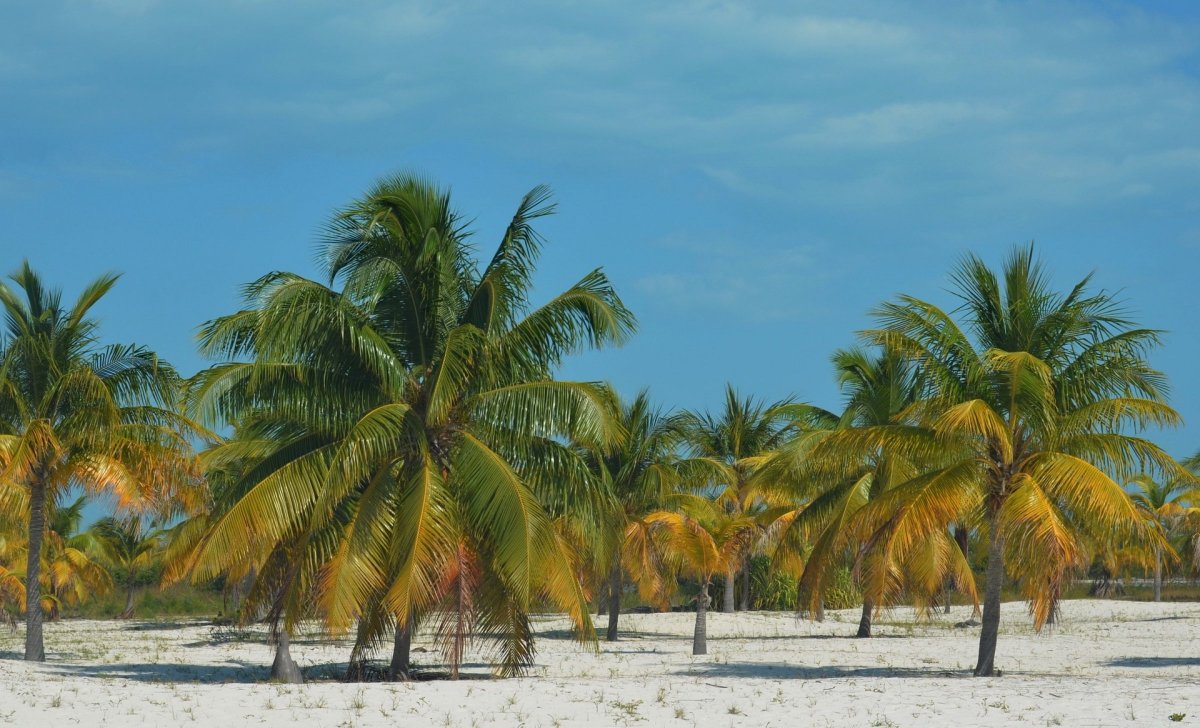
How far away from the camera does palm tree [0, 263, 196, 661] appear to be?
61.8ft

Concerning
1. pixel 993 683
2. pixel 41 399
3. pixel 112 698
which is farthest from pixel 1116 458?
pixel 41 399

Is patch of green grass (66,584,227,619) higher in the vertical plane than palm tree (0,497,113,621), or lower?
lower

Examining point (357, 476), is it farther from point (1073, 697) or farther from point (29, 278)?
point (1073, 697)

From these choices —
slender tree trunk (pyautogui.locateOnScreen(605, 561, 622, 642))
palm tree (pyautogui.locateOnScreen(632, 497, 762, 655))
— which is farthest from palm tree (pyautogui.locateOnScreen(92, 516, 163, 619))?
palm tree (pyautogui.locateOnScreen(632, 497, 762, 655))

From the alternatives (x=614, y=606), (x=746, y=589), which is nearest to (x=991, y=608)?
(x=614, y=606)

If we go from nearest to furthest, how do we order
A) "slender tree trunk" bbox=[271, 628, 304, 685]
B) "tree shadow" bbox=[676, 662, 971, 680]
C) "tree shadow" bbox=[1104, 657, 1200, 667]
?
"tree shadow" bbox=[676, 662, 971, 680] < "slender tree trunk" bbox=[271, 628, 304, 685] < "tree shadow" bbox=[1104, 657, 1200, 667]

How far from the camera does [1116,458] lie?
16.0 meters

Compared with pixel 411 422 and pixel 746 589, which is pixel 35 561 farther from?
pixel 746 589

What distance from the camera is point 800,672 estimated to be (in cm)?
1862

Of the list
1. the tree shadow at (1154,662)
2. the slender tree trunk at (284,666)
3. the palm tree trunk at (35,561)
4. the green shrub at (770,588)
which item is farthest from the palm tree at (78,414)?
the green shrub at (770,588)

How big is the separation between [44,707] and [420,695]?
396cm

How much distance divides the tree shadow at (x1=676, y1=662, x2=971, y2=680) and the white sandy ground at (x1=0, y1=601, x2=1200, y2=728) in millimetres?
46

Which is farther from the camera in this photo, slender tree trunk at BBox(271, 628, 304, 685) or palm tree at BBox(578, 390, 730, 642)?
palm tree at BBox(578, 390, 730, 642)

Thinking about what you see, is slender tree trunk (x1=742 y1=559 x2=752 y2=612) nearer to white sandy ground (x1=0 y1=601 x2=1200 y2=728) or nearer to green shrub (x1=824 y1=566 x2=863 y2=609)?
green shrub (x1=824 y1=566 x2=863 y2=609)
